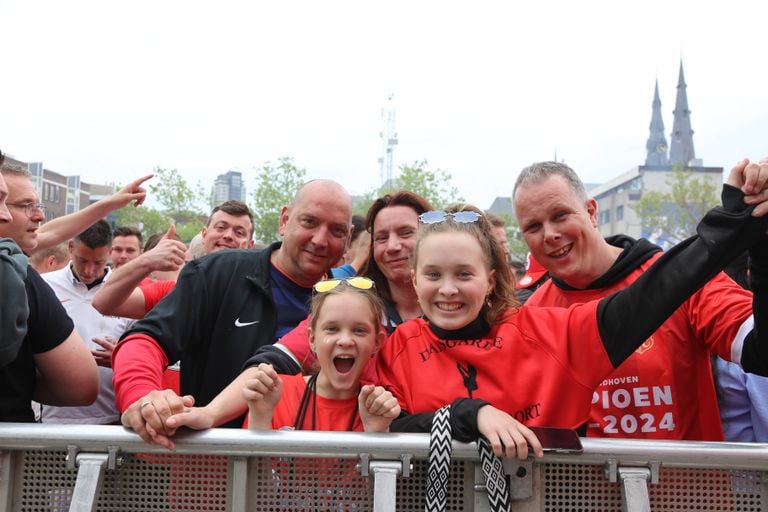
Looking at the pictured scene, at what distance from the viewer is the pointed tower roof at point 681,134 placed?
119 metres

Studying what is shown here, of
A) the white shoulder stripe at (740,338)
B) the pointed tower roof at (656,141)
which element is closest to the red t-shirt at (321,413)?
the white shoulder stripe at (740,338)

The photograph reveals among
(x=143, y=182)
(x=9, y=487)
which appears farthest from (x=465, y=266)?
(x=143, y=182)

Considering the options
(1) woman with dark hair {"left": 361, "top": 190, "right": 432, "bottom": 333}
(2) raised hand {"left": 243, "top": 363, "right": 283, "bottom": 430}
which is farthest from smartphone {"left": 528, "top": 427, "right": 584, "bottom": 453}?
(1) woman with dark hair {"left": 361, "top": 190, "right": 432, "bottom": 333}

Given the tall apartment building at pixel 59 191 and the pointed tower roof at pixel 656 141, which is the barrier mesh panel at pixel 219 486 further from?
the pointed tower roof at pixel 656 141

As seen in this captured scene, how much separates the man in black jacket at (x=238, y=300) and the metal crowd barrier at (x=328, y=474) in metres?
0.83

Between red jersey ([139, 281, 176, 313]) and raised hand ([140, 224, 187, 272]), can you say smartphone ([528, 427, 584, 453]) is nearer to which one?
raised hand ([140, 224, 187, 272])

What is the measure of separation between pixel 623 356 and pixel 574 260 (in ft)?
2.79

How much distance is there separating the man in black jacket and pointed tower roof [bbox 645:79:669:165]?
133841 millimetres

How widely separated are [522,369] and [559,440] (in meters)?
0.50

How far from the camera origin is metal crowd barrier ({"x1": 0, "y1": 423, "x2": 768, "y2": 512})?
1694 mm

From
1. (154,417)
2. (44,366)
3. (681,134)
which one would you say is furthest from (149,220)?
(681,134)

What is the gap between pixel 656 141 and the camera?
132 meters

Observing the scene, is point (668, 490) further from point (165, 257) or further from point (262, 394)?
point (165, 257)

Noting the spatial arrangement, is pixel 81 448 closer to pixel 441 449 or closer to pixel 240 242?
pixel 441 449
